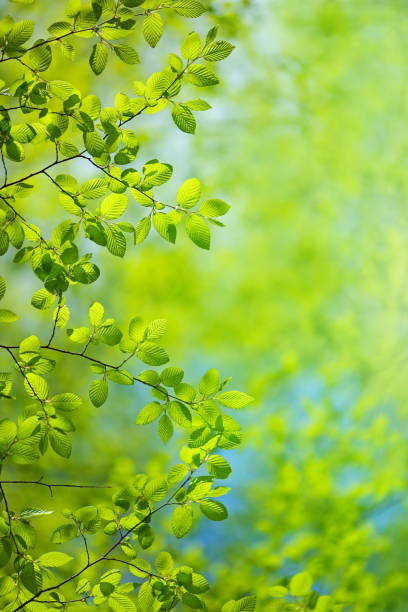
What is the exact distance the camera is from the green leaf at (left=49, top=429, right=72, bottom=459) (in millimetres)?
938

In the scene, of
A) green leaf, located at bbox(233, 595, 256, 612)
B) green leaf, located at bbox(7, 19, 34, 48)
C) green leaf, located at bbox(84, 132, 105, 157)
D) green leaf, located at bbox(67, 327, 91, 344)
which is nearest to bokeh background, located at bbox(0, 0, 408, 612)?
green leaf, located at bbox(233, 595, 256, 612)

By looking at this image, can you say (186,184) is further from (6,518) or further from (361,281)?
(361,281)

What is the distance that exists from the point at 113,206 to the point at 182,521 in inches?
21.4

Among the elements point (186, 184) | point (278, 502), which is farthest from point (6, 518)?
point (278, 502)

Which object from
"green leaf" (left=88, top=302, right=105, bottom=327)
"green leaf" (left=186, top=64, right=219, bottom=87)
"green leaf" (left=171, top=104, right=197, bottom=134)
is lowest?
"green leaf" (left=88, top=302, right=105, bottom=327)

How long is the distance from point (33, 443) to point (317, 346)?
297 cm

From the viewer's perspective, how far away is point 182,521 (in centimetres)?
93

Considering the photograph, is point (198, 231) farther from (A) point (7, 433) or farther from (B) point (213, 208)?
(A) point (7, 433)

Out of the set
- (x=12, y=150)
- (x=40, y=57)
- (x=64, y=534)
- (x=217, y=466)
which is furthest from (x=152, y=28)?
(x=64, y=534)

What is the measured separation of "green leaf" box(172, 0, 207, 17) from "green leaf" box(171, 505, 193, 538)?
0.80 m

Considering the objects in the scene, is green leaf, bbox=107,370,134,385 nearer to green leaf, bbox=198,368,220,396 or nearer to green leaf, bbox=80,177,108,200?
green leaf, bbox=198,368,220,396

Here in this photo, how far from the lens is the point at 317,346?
3.69 m

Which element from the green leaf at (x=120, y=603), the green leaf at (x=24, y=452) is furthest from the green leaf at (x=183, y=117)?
A: the green leaf at (x=120, y=603)

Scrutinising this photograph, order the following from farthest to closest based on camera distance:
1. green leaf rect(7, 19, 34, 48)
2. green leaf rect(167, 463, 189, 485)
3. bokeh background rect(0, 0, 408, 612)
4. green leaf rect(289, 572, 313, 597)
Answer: bokeh background rect(0, 0, 408, 612)
green leaf rect(289, 572, 313, 597)
green leaf rect(167, 463, 189, 485)
green leaf rect(7, 19, 34, 48)
